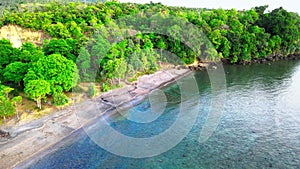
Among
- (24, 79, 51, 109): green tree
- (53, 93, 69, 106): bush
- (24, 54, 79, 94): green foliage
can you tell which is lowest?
(53, 93, 69, 106): bush

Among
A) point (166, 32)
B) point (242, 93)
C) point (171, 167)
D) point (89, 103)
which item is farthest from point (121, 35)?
point (171, 167)

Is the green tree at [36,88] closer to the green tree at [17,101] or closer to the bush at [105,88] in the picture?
the green tree at [17,101]

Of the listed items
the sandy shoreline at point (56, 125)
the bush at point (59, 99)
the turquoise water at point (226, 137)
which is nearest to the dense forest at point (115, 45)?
the bush at point (59, 99)

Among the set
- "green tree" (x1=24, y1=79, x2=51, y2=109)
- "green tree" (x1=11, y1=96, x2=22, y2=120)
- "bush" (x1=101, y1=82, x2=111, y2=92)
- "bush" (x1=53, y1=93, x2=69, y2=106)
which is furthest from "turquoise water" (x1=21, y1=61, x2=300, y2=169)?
"green tree" (x1=11, y1=96, x2=22, y2=120)

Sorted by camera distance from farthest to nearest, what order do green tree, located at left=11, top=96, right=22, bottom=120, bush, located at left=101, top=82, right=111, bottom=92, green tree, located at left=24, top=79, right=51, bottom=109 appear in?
bush, located at left=101, top=82, right=111, bottom=92 → green tree, located at left=24, top=79, right=51, bottom=109 → green tree, located at left=11, top=96, right=22, bottom=120

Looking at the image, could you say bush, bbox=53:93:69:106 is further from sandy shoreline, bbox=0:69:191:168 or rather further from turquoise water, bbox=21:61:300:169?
turquoise water, bbox=21:61:300:169

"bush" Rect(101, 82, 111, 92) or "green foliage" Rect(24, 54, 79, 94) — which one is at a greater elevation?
"green foliage" Rect(24, 54, 79, 94)

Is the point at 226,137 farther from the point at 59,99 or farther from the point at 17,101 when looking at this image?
the point at 17,101

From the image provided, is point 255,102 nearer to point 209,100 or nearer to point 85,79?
point 209,100
